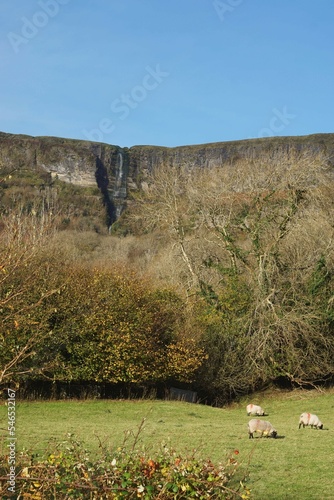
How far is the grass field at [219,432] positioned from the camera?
974cm

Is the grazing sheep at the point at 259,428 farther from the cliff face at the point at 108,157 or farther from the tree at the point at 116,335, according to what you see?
the cliff face at the point at 108,157

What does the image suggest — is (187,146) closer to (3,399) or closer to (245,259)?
(245,259)

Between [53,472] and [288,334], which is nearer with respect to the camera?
[53,472]

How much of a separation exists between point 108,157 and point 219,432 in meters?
121

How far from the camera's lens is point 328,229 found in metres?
30.2

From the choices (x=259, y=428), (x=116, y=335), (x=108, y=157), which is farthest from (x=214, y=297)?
(x=108, y=157)

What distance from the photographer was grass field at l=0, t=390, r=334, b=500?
32.0ft

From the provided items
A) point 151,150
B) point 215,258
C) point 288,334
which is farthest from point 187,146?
point 288,334

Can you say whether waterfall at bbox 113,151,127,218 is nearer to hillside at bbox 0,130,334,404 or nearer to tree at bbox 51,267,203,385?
hillside at bbox 0,130,334,404

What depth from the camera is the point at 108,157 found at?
132m

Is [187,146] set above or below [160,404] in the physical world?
above

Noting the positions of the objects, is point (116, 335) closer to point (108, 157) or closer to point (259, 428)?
point (259, 428)

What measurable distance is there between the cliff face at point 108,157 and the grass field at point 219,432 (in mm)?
90398

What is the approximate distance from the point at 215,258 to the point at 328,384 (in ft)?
32.7
